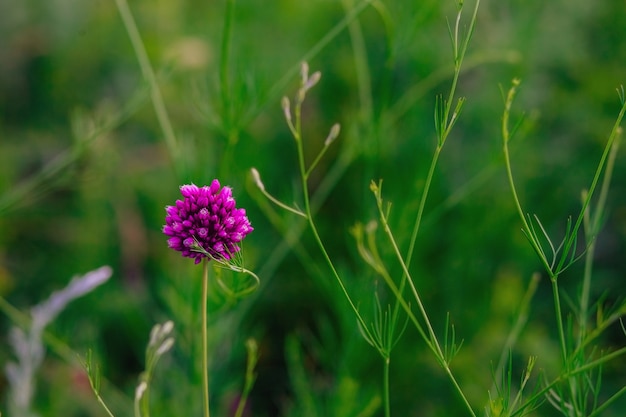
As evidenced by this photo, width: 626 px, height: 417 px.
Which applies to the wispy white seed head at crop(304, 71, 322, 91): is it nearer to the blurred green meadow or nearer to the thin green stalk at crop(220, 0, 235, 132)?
the thin green stalk at crop(220, 0, 235, 132)

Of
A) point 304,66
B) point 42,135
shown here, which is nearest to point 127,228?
point 42,135

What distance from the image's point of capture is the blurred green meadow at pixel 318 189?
4.13 feet

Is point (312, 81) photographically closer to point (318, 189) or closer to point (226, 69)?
point (226, 69)

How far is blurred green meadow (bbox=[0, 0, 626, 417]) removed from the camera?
126 centimetres

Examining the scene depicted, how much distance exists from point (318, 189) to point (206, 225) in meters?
0.92

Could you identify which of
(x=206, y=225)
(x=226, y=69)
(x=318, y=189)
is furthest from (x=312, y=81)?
(x=318, y=189)

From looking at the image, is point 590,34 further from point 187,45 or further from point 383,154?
point 187,45

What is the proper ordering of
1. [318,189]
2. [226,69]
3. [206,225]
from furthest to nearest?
[318,189] → [226,69] → [206,225]

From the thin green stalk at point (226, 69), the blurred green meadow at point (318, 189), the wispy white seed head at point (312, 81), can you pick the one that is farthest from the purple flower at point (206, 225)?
the blurred green meadow at point (318, 189)

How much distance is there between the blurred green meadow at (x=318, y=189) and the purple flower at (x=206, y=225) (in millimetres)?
438

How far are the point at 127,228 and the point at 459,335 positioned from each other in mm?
761

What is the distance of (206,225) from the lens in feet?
2.07

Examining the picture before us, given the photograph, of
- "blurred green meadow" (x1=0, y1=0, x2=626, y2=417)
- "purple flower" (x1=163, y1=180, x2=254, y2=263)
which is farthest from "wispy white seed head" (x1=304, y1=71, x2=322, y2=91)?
"blurred green meadow" (x1=0, y1=0, x2=626, y2=417)

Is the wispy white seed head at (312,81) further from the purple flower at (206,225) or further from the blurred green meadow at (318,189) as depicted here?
the blurred green meadow at (318,189)
